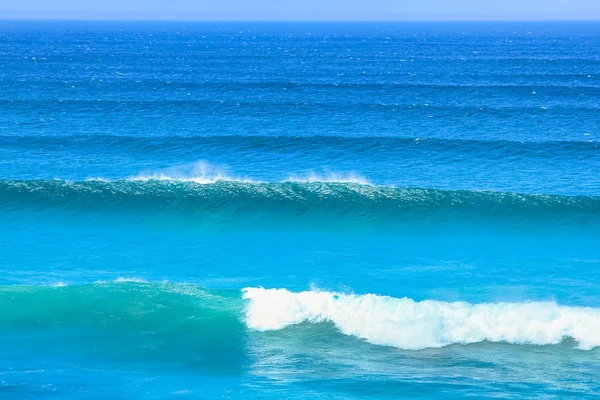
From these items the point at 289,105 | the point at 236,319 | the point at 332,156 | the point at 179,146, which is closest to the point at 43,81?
the point at 289,105

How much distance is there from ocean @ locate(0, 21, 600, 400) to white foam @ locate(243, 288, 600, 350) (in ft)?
0.17

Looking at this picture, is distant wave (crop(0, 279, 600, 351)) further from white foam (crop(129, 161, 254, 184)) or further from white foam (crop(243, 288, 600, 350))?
white foam (crop(129, 161, 254, 184))

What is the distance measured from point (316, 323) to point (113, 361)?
4707 millimetres

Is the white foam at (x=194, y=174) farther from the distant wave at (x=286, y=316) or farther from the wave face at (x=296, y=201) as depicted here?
the distant wave at (x=286, y=316)

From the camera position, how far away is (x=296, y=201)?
28.8m

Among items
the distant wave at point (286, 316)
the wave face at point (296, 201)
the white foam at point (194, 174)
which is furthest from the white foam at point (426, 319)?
the white foam at point (194, 174)

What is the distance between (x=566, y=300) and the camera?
20078 mm

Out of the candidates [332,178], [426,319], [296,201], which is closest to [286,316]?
[426,319]

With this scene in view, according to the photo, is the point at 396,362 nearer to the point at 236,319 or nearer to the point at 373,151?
the point at 236,319

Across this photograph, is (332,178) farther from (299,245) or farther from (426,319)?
(426,319)

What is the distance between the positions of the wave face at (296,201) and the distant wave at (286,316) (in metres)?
8.96

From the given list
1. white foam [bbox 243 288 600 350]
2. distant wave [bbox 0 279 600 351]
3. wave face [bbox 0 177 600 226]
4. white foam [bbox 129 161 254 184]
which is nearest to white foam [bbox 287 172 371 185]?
wave face [bbox 0 177 600 226]

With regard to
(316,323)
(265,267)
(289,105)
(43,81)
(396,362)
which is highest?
(43,81)

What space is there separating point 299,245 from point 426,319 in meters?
8.81
